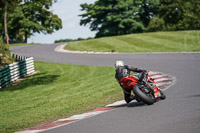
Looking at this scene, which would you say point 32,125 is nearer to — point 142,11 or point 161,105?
point 161,105

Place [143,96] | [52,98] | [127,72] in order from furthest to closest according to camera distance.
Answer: [52,98], [127,72], [143,96]

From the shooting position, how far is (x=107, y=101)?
1023 cm

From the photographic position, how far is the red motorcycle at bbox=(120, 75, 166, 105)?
26.8 ft

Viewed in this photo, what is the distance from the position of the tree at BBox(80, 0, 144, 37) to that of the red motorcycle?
53859 millimetres

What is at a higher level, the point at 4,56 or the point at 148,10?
the point at 148,10

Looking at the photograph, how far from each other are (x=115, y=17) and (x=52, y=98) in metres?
51.9

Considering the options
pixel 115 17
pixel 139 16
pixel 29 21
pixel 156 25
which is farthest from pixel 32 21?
pixel 156 25

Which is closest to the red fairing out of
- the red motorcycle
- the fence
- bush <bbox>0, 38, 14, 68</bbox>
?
the red motorcycle

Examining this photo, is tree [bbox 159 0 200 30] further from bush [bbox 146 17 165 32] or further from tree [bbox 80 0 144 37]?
tree [bbox 80 0 144 37]

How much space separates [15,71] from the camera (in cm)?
1883

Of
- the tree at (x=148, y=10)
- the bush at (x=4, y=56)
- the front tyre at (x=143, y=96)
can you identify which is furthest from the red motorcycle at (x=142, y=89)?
the tree at (x=148, y=10)

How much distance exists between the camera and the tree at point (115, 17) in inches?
2471

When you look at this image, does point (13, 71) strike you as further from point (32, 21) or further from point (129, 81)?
point (32, 21)

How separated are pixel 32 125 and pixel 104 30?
5792cm
